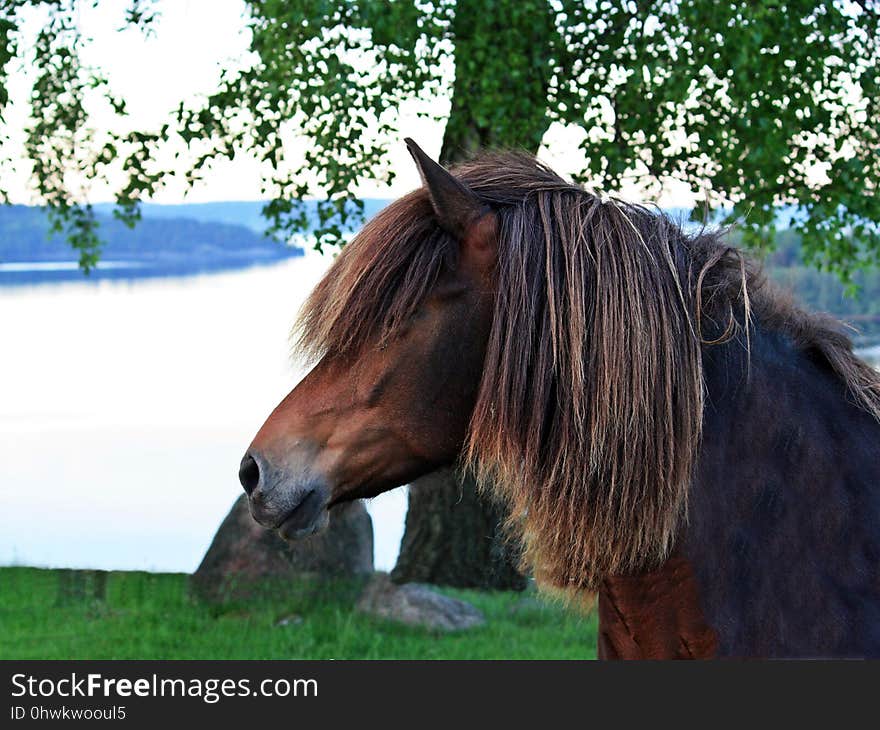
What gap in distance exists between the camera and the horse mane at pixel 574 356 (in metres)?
2.23

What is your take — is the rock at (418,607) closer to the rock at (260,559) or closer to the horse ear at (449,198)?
the rock at (260,559)

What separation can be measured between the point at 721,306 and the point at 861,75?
457 centimetres

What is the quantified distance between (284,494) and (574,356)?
68 centimetres

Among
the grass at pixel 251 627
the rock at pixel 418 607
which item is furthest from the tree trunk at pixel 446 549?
the rock at pixel 418 607

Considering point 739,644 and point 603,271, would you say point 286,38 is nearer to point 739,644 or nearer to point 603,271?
point 603,271

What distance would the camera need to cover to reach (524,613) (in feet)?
23.7

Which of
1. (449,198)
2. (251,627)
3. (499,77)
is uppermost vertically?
(499,77)

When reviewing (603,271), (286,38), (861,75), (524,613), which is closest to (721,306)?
(603,271)

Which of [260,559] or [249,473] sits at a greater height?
[249,473]

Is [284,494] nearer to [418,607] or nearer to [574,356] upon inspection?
[574,356]

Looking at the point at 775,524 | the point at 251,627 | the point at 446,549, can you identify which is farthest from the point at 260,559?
the point at 775,524

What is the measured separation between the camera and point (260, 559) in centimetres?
722

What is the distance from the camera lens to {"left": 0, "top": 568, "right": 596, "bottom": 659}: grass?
6.44 meters

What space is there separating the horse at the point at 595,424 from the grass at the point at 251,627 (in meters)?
3.97
